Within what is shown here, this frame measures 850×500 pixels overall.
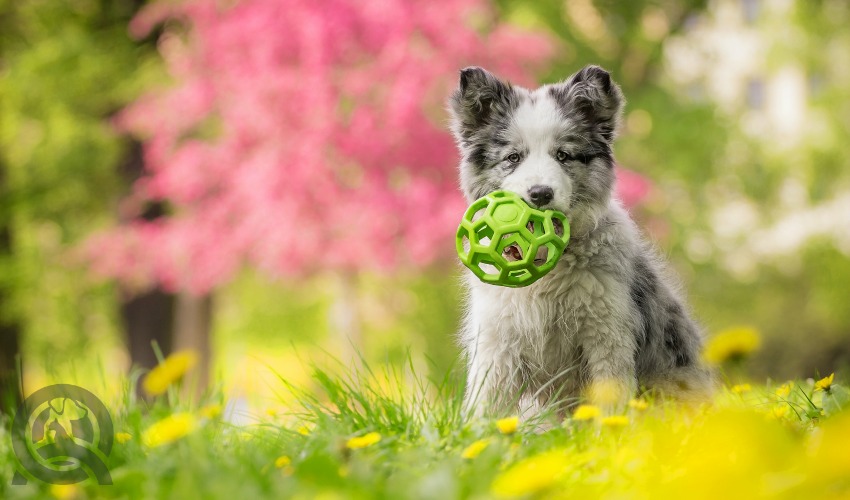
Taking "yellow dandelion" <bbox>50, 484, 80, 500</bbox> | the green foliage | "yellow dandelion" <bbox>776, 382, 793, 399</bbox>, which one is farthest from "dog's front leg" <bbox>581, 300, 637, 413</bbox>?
the green foliage

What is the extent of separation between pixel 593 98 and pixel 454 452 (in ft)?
5.67

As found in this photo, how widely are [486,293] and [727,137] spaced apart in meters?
11.9

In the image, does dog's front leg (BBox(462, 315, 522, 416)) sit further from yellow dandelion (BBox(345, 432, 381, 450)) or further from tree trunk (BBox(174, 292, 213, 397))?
tree trunk (BBox(174, 292, 213, 397))

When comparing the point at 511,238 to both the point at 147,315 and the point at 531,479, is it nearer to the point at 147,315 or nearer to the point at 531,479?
the point at 531,479

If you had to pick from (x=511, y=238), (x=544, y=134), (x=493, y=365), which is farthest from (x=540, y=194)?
(x=493, y=365)

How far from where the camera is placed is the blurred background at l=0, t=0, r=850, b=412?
9.77 metres

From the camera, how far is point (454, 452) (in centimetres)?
284

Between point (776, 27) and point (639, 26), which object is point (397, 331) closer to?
point (639, 26)

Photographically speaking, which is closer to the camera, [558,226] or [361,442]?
[361,442]

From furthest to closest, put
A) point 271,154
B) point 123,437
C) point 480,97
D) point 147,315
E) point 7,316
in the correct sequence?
point 147,315 < point 271,154 < point 7,316 < point 480,97 < point 123,437

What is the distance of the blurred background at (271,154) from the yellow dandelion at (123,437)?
456 cm

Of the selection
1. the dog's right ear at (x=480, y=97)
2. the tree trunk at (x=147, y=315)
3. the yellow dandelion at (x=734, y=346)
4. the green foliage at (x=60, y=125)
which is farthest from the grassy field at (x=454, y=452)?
the tree trunk at (x=147, y=315)

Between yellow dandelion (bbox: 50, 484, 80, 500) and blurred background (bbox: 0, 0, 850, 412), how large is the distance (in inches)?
210

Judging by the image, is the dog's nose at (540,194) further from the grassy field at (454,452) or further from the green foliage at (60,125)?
the green foliage at (60,125)
